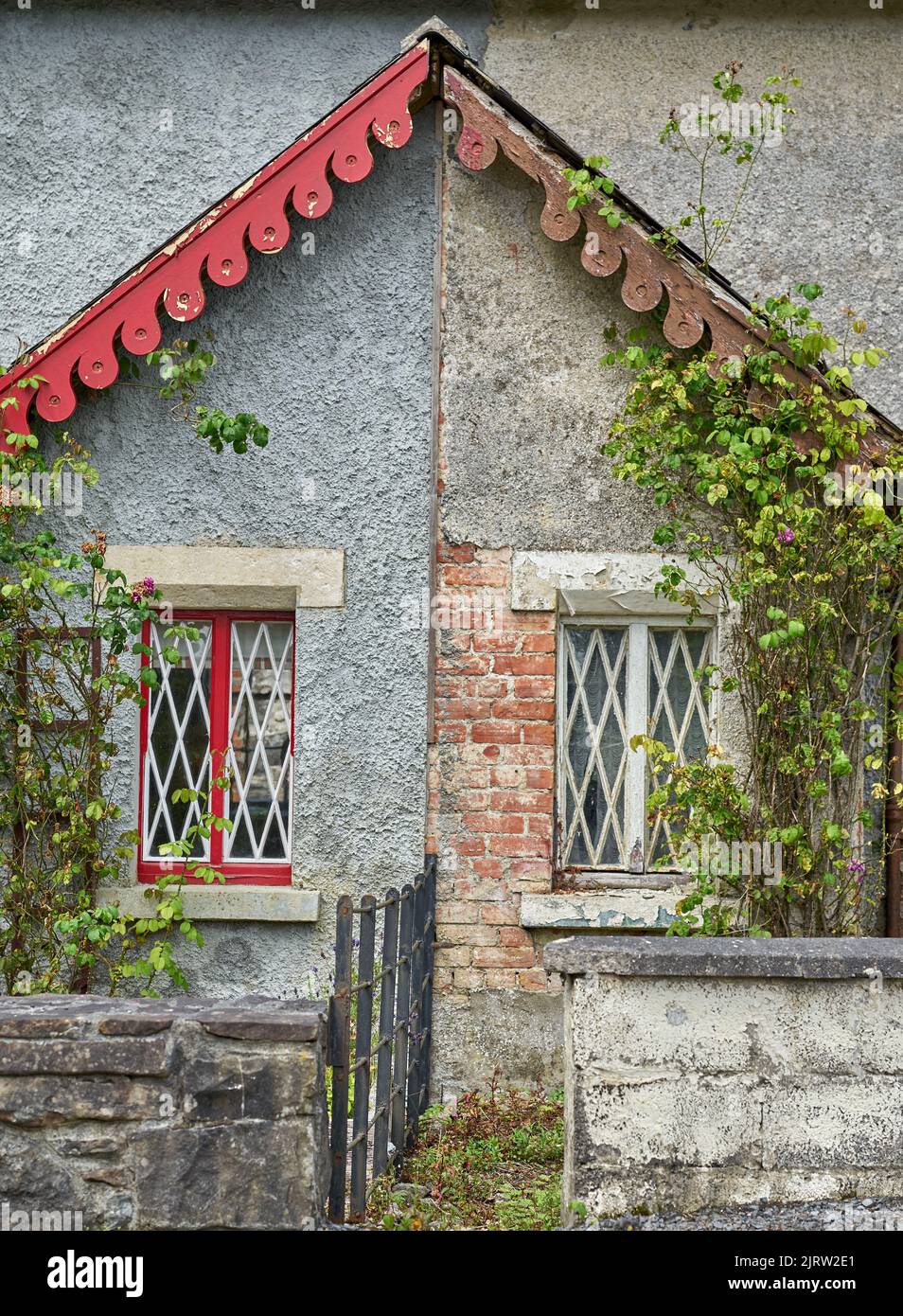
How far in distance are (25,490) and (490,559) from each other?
212cm

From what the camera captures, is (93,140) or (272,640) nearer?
(272,640)

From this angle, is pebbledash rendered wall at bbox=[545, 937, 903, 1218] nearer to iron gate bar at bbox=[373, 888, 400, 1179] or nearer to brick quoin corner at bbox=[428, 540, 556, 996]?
iron gate bar at bbox=[373, 888, 400, 1179]

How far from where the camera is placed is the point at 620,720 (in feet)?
20.6

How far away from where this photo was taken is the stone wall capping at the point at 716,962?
4.03 metres

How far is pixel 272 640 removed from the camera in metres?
6.41

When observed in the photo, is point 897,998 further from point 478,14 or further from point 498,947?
point 478,14

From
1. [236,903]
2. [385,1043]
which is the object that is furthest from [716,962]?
[236,903]

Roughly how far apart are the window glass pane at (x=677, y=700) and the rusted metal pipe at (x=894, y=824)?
2.78 ft

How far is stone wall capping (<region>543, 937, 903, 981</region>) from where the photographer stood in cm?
403

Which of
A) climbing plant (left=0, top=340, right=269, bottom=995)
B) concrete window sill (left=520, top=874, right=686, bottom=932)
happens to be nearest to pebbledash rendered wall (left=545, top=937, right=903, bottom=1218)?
concrete window sill (left=520, top=874, right=686, bottom=932)

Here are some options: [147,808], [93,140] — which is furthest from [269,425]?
[93,140]

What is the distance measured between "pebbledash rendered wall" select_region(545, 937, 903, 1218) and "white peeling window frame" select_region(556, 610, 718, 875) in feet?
7.03

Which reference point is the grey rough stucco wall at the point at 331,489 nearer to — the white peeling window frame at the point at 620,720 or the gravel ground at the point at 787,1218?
Result: the white peeling window frame at the point at 620,720

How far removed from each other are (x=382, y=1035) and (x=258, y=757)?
2.06 meters
